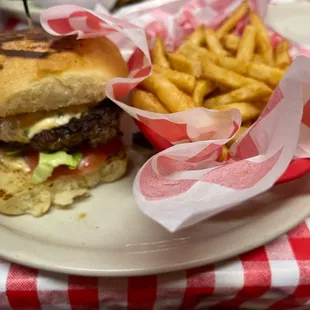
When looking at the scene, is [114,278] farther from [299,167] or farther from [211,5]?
[211,5]

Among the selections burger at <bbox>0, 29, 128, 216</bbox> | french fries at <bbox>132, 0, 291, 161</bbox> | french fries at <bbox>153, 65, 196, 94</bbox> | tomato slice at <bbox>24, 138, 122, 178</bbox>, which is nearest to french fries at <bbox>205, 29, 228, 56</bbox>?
french fries at <bbox>132, 0, 291, 161</bbox>

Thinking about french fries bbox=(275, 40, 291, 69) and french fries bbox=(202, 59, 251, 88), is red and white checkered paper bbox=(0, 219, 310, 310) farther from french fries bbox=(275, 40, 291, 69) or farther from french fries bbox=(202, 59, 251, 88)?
french fries bbox=(275, 40, 291, 69)

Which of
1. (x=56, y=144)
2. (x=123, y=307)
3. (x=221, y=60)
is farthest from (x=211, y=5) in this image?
(x=123, y=307)

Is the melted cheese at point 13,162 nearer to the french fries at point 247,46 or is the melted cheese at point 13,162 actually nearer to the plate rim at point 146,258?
the plate rim at point 146,258

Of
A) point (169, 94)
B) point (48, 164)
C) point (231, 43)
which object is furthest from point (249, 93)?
point (48, 164)

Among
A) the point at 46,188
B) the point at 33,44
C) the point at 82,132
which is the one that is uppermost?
the point at 33,44

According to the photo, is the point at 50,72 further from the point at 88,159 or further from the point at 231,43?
the point at 231,43
